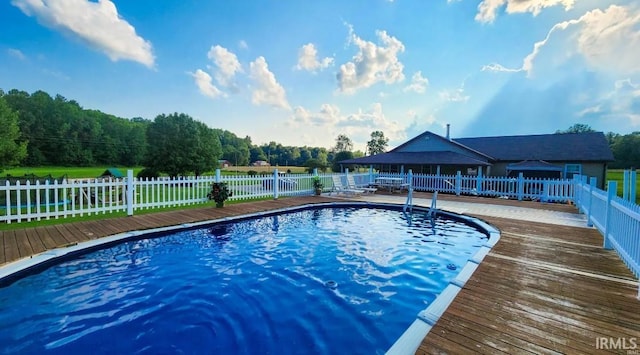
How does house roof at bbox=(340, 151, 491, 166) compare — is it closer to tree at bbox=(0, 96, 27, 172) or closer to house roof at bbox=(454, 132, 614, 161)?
house roof at bbox=(454, 132, 614, 161)

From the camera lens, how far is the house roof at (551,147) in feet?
64.0

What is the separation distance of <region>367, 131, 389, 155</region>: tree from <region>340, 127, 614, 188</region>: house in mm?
35984

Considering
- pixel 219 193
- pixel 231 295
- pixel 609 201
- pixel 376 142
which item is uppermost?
pixel 376 142

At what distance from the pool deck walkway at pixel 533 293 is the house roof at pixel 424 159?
11.8 m

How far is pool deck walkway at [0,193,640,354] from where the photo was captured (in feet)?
7.93

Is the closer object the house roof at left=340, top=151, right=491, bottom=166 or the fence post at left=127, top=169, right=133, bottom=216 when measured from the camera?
the fence post at left=127, top=169, right=133, bottom=216

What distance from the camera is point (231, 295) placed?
3.90 m

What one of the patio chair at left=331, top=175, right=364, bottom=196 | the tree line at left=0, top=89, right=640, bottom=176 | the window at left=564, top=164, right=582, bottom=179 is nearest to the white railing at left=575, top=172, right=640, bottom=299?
the patio chair at left=331, top=175, right=364, bottom=196

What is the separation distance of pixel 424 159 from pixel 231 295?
18.9m

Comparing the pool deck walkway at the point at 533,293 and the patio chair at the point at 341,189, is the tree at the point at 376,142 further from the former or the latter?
→ the pool deck walkway at the point at 533,293

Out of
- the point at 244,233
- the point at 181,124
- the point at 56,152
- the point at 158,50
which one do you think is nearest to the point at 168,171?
the point at 181,124

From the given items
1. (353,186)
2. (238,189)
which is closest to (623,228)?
(238,189)

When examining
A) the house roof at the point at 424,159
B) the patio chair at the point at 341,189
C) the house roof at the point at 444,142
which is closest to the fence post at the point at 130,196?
the patio chair at the point at 341,189

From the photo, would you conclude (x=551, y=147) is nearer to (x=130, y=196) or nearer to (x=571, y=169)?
(x=571, y=169)
